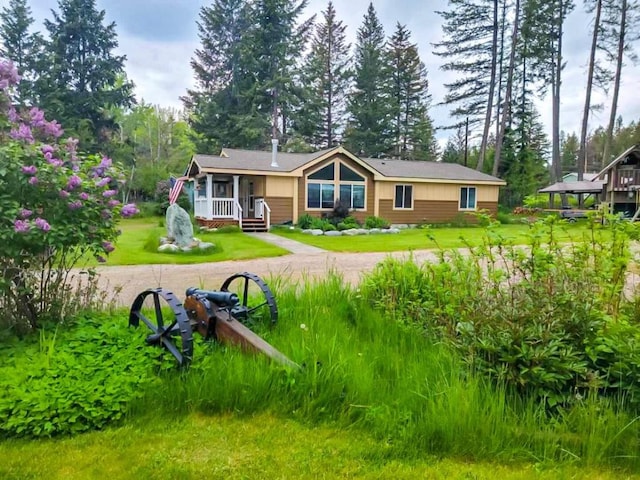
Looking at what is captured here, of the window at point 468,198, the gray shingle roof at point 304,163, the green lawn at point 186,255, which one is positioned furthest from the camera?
the window at point 468,198

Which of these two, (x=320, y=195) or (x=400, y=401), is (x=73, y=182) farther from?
(x=320, y=195)

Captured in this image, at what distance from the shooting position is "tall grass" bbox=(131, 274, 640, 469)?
2.21 metres

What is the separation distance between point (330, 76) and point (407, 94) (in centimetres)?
660

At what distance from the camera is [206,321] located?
3.31 m

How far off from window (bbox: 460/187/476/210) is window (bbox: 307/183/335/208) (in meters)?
7.57

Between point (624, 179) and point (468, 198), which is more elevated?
point (624, 179)

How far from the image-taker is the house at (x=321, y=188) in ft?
57.5

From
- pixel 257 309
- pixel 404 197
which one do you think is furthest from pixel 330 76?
pixel 257 309

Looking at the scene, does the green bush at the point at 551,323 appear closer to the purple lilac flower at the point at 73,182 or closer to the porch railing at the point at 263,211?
the purple lilac flower at the point at 73,182

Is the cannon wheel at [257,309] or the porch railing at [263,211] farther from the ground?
the porch railing at [263,211]

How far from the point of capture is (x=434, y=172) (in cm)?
2208

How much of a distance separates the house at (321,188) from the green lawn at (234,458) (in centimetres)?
1495

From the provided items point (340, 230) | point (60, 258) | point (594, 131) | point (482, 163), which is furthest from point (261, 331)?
point (594, 131)

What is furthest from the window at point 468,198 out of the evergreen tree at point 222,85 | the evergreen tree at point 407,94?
the evergreen tree at point 222,85
